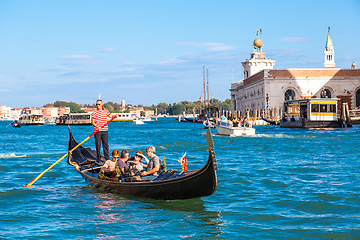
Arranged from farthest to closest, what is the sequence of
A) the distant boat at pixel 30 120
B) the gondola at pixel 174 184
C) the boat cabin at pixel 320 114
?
1. the distant boat at pixel 30 120
2. the boat cabin at pixel 320 114
3. the gondola at pixel 174 184

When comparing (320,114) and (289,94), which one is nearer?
(320,114)

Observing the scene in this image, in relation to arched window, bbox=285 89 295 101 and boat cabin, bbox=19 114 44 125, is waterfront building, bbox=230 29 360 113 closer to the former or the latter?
arched window, bbox=285 89 295 101

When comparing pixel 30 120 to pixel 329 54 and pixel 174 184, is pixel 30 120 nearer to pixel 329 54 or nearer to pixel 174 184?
pixel 329 54

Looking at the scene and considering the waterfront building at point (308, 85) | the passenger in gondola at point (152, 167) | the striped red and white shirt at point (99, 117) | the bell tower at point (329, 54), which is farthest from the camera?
the bell tower at point (329, 54)

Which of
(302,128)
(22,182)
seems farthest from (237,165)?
(302,128)

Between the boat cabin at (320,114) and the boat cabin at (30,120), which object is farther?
the boat cabin at (30,120)

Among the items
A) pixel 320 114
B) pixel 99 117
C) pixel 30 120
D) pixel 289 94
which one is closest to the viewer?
pixel 99 117

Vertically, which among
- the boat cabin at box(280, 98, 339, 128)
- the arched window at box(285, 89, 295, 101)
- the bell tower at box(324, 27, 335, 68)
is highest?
the bell tower at box(324, 27, 335, 68)

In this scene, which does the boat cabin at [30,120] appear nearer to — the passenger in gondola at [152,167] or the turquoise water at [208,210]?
the turquoise water at [208,210]

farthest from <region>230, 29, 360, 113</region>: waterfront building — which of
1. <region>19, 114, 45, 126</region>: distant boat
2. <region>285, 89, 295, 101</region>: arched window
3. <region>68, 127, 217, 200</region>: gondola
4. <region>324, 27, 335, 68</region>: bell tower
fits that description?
<region>68, 127, 217, 200</region>: gondola

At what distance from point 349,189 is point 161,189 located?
14.3ft

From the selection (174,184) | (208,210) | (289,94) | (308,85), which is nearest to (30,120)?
(289,94)

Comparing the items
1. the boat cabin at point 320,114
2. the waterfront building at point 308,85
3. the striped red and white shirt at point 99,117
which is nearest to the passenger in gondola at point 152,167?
the striped red and white shirt at point 99,117

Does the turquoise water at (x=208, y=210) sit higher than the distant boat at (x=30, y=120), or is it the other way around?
the distant boat at (x=30, y=120)
